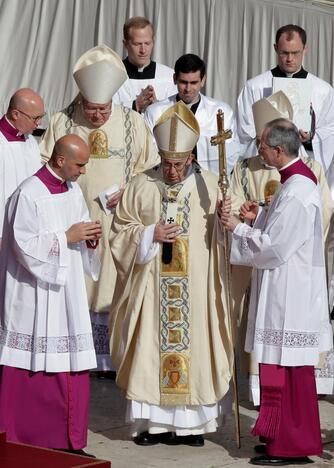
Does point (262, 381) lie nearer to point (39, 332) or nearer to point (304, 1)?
point (39, 332)

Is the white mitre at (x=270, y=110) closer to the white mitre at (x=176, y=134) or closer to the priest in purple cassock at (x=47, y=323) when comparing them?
the white mitre at (x=176, y=134)

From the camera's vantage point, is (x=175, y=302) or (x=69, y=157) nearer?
(x=69, y=157)

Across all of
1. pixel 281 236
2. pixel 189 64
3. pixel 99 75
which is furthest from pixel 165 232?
pixel 189 64

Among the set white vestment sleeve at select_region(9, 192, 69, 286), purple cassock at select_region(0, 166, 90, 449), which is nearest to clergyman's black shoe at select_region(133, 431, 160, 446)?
purple cassock at select_region(0, 166, 90, 449)

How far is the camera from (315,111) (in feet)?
33.9

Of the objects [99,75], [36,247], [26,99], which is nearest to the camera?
[36,247]

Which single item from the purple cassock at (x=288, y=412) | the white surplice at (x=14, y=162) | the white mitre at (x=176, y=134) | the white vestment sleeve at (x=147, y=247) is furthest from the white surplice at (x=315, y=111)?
the purple cassock at (x=288, y=412)

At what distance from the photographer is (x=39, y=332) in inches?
288

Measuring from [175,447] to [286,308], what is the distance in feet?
3.60

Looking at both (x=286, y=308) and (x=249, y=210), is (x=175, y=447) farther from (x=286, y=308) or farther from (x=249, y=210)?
(x=249, y=210)

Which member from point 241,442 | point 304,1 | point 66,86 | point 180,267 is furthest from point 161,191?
point 304,1

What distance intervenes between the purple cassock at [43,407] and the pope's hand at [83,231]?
265 millimetres

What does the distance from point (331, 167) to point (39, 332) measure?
11.6 ft

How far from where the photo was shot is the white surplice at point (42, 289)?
7.25 m
